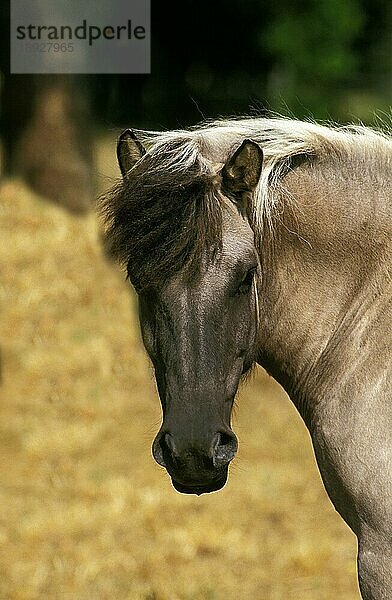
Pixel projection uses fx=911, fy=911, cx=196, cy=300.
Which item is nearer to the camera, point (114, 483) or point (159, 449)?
point (159, 449)

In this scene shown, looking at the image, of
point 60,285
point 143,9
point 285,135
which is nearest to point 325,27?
point 143,9

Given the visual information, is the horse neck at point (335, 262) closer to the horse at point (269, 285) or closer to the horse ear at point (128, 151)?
the horse at point (269, 285)

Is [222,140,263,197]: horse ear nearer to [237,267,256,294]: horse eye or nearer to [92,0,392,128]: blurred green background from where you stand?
[237,267,256,294]: horse eye

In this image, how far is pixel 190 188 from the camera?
9.76ft

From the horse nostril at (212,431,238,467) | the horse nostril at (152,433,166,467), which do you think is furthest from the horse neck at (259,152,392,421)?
the horse nostril at (152,433,166,467)

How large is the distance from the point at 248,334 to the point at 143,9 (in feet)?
26.2

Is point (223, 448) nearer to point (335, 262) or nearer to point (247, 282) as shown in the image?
point (247, 282)

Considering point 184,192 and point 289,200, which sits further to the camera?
point 289,200

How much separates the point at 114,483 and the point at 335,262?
164 inches

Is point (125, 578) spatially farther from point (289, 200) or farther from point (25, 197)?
point (25, 197)

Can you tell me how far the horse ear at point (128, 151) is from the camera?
10.5 ft

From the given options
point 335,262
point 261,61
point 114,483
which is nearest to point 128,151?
point 335,262

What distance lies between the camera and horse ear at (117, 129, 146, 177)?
321 centimetres

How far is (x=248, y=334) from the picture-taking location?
3074mm
